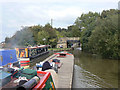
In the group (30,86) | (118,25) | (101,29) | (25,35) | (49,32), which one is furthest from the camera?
(49,32)

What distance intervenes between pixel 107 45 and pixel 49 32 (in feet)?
69.7

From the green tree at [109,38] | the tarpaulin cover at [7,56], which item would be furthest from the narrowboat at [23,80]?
the green tree at [109,38]

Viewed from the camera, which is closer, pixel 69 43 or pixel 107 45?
pixel 107 45

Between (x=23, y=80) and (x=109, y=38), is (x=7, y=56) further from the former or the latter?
(x=109, y=38)

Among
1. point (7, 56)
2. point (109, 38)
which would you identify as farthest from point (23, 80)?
point (109, 38)

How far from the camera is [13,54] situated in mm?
7539

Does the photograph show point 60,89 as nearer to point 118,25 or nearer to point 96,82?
point 96,82

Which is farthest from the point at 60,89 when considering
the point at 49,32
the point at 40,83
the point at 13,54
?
the point at 49,32

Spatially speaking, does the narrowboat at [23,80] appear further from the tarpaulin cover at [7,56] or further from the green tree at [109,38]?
the green tree at [109,38]

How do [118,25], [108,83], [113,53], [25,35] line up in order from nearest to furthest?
[108,83] → [118,25] → [113,53] → [25,35]

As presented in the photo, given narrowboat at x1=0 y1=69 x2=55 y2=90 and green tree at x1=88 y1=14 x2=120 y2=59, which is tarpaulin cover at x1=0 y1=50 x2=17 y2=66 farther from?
green tree at x1=88 y1=14 x2=120 y2=59

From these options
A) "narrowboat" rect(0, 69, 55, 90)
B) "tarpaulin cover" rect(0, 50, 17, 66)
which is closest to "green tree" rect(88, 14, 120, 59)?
"tarpaulin cover" rect(0, 50, 17, 66)

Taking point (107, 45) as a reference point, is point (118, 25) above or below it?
above

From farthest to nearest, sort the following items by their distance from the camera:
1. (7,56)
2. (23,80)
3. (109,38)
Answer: (109,38) → (7,56) → (23,80)
